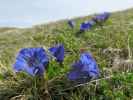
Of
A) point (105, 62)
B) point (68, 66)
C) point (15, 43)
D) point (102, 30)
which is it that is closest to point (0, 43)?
point (15, 43)

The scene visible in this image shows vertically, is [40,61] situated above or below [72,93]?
above

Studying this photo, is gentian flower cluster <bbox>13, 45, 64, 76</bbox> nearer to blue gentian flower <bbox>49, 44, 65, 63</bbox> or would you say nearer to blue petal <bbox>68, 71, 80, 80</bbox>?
blue gentian flower <bbox>49, 44, 65, 63</bbox>

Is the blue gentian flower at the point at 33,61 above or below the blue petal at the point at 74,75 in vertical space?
above

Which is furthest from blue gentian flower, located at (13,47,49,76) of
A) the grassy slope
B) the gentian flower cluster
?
the grassy slope

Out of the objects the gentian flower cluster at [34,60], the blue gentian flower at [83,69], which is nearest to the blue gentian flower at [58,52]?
the gentian flower cluster at [34,60]

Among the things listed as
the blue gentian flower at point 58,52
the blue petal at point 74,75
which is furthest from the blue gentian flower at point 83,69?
the blue gentian flower at point 58,52

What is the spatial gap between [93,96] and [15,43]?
12.1ft

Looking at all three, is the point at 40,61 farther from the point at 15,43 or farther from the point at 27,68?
the point at 15,43

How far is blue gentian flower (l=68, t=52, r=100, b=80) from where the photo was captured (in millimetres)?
3113

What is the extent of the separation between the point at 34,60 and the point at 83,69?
31 centimetres

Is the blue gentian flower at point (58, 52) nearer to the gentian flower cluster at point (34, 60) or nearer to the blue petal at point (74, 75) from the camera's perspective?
the gentian flower cluster at point (34, 60)

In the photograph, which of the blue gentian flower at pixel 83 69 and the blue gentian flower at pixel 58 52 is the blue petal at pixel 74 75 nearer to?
the blue gentian flower at pixel 83 69

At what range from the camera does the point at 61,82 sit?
321cm

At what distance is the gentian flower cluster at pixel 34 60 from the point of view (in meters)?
3.13
